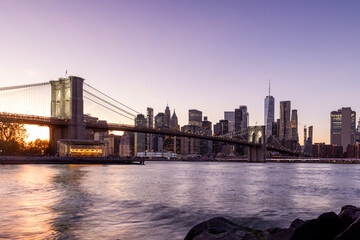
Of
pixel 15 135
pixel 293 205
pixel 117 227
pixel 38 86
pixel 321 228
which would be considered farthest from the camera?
pixel 38 86

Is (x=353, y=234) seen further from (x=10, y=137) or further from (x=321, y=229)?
(x=10, y=137)

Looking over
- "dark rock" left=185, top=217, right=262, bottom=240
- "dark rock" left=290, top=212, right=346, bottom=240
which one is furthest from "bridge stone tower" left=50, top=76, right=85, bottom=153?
"dark rock" left=290, top=212, right=346, bottom=240

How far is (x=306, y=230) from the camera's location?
5.60m

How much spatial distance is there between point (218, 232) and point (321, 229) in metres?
2.02

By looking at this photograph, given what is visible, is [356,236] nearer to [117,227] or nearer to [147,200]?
[117,227]

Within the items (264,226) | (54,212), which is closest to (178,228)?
(264,226)

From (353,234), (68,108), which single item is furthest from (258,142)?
(353,234)

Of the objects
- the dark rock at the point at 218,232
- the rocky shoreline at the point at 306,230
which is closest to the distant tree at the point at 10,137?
the dark rock at the point at 218,232

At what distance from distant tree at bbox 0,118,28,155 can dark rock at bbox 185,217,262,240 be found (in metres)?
75.1

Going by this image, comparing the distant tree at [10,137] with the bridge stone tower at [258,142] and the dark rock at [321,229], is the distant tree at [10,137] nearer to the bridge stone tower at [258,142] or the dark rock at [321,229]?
the bridge stone tower at [258,142]

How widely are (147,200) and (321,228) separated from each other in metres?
13.4

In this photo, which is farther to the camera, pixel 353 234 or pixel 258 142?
pixel 258 142

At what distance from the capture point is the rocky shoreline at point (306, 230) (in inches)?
207

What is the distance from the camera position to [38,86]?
3425 inches
